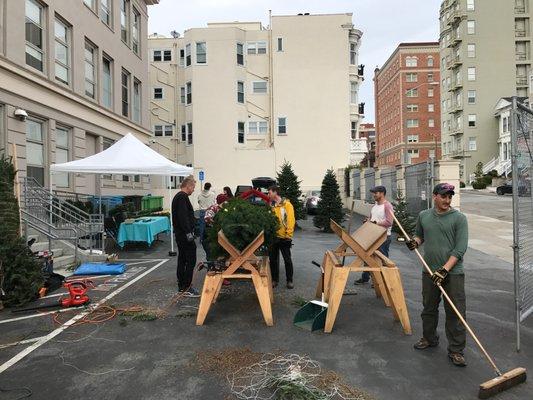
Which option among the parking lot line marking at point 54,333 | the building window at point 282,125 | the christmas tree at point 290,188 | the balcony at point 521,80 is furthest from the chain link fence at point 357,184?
the balcony at point 521,80

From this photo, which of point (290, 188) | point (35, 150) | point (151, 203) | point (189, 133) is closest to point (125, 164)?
point (35, 150)

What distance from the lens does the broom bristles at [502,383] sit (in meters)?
3.70

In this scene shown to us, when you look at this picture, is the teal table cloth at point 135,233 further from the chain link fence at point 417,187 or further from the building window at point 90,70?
the chain link fence at point 417,187

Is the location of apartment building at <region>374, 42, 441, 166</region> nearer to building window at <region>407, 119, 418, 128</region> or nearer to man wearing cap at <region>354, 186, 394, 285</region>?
building window at <region>407, 119, 418, 128</region>

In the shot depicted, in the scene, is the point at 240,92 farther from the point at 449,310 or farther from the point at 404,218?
the point at 449,310

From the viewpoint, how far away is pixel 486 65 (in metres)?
63.4

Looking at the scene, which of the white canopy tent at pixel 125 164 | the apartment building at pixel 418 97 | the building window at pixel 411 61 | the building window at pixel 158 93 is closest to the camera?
the white canopy tent at pixel 125 164

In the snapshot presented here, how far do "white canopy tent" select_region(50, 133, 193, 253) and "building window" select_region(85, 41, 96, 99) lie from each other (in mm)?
6289

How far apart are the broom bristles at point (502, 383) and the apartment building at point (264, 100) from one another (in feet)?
98.7

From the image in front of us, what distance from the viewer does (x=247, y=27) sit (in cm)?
3900

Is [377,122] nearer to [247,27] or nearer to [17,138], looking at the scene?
[247,27]

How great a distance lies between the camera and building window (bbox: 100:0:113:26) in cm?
1900

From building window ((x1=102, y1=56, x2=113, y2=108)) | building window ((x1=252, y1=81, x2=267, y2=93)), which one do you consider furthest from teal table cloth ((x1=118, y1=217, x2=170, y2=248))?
building window ((x1=252, y1=81, x2=267, y2=93))

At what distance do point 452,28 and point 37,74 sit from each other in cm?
Answer: 6855
